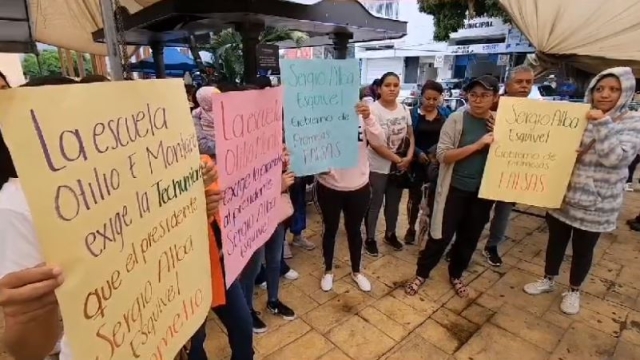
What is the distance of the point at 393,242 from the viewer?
143 inches

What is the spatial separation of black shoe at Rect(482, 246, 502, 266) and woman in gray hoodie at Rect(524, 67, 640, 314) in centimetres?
72

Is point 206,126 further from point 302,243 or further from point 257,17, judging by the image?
point 302,243

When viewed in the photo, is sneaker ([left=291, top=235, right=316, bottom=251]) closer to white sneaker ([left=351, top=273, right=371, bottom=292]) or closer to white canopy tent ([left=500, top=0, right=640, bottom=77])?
white sneaker ([left=351, top=273, right=371, bottom=292])

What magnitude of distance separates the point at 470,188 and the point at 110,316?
2.27 metres

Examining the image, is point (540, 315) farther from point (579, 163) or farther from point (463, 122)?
point (463, 122)

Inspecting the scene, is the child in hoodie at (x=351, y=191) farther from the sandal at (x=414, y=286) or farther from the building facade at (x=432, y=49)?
the building facade at (x=432, y=49)

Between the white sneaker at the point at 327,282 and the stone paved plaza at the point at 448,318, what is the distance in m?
0.04

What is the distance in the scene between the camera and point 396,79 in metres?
2.75

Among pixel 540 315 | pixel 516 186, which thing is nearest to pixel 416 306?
pixel 540 315

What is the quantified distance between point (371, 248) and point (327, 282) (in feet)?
2.62

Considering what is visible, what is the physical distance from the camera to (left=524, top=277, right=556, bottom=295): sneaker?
283cm

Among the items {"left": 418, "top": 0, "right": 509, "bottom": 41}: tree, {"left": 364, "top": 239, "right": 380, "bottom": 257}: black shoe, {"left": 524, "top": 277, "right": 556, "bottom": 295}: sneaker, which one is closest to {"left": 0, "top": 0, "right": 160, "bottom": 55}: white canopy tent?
{"left": 364, "top": 239, "right": 380, "bottom": 257}: black shoe

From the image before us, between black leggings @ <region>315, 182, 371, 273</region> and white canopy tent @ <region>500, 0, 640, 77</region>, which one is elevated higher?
white canopy tent @ <region>500, 0, 640, 77</region>

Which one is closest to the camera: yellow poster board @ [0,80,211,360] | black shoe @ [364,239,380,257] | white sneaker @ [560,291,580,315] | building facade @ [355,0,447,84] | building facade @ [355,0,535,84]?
yellow poster board @ [0,80,211,360]
